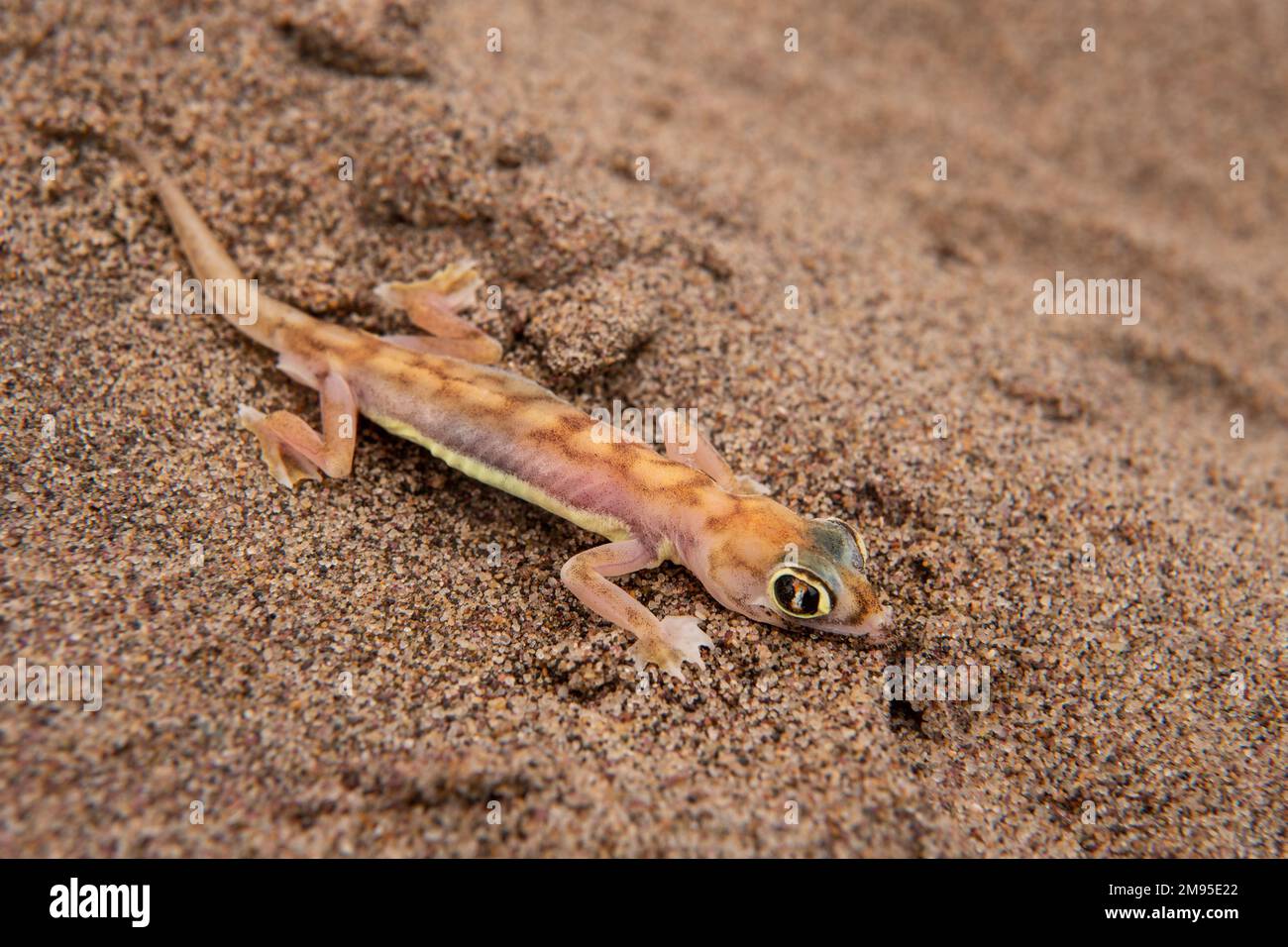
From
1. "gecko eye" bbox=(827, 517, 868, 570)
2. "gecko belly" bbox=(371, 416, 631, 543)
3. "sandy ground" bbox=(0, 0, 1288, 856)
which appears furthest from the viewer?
"gecko belly" bbox=(371, 416, 631, 543)

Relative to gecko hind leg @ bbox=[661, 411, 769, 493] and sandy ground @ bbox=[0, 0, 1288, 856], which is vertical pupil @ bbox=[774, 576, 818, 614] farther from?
gecko hind leg @ bbox=[661, 411, 769, 493]

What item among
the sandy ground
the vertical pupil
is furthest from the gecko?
the sandy ground

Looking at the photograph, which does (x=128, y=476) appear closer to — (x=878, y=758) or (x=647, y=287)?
(x=647, y=287)

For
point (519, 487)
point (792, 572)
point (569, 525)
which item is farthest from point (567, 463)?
point (792, 572)

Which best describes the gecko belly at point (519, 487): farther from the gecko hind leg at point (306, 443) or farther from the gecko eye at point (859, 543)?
the gecko eye at point (859, 543)
